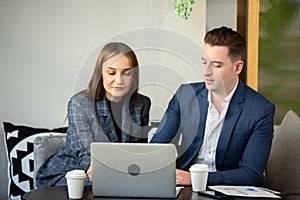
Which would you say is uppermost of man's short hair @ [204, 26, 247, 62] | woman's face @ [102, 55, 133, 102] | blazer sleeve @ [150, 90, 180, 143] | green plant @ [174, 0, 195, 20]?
green plant @ [174, 0, 195, 20]

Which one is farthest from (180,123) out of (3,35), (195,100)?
(3,35)

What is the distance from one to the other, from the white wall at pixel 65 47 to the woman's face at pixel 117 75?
86 cm

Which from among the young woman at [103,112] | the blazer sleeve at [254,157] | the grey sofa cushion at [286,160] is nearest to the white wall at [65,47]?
the grey sofa cushion at [286,160]

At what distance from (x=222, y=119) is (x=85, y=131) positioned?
0.59m

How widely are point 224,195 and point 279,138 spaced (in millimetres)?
1149

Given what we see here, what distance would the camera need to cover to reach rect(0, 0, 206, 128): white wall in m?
3.19

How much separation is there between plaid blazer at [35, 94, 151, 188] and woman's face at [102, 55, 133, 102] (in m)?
0.09

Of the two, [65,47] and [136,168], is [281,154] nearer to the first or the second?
[136,168]

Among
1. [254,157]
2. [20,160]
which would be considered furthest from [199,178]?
[20,160]

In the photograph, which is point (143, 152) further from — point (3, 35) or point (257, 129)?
point (3, 35)

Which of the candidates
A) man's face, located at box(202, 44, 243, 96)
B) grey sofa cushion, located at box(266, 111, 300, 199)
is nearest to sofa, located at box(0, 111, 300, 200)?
grey sofa cushion, located at box(266, 111, 300, 199)

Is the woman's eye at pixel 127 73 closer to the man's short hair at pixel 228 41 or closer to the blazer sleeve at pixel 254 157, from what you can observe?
the man's short hair at pixel 228 41

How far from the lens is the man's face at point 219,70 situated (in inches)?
90.8

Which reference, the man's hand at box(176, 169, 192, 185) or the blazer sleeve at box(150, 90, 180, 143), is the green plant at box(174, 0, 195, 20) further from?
the man's hand at box(176, 169, 192, 185)
